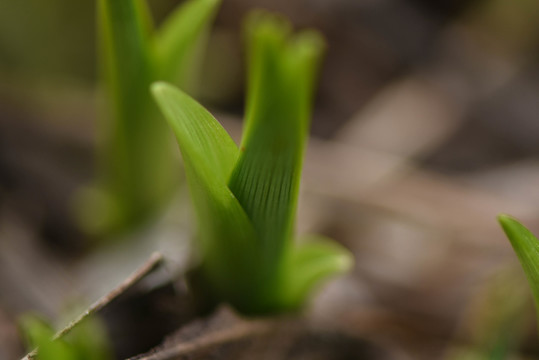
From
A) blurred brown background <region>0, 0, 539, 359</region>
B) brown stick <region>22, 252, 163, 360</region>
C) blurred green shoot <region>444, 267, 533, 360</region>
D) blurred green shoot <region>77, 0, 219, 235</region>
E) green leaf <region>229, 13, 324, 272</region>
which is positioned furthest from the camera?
blurred brown background <region>0, 0, 539, 359</region>

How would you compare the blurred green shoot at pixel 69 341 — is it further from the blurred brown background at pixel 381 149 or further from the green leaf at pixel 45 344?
the blurred brown background at pixel 381 149

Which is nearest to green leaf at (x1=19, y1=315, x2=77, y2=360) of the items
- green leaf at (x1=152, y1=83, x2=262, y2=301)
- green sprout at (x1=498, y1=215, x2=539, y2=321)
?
green leaf at (x1=152, y1=83, x2=262, y2=301)

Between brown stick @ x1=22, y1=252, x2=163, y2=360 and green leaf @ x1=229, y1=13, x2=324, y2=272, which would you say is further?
brown stick @ x1=22, y1=252, x2=163, y2=360

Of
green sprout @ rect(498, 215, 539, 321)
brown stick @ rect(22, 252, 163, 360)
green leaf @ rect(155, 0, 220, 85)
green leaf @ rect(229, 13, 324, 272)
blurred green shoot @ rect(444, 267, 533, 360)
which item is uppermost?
green leaf @ rect(155, 0, 220, 85)

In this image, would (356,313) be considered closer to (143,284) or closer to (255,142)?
(143,284)

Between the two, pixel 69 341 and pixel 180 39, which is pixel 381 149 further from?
pixel 69 341

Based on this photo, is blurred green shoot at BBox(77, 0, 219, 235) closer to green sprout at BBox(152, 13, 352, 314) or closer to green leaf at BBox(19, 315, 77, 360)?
green sprout at BBox(152, 13, 352, 314)

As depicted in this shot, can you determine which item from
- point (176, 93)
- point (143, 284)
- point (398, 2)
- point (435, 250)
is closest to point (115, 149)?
point (143, 284)
